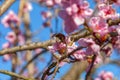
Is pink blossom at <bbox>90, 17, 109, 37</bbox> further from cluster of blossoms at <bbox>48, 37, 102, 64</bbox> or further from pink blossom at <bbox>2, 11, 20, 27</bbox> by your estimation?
pink blossom at <bbox>2, 11, 20, 27</bbox>

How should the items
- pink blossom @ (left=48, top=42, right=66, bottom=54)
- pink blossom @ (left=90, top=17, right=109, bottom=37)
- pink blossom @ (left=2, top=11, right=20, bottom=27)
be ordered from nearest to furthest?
pink blossom @ (left=90, top=17, right=109, bottom=37)
pink blossom @ (left=48, top=42, right=66, bottom=54)
pink blossom @ (left=2, top=11, right=20, bottom=27)

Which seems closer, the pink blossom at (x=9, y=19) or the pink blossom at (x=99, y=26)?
the pink blossom at (x=99, y=26)

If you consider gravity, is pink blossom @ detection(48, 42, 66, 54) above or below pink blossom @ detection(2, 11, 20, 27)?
below

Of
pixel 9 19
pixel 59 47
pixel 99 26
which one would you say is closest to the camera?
pixel 99 26

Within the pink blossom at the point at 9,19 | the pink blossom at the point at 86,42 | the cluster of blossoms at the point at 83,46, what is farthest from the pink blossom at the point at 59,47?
the pink blossom at the point at 9,19

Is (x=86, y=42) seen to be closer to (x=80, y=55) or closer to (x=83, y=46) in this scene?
(x=83, y=46)

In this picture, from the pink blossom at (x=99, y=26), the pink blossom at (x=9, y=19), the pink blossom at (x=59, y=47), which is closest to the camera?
the pink blossom at (x=99, y=26)

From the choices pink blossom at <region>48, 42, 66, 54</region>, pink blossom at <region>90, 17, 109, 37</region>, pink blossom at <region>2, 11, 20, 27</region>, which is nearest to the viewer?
pink blossom at <region>90, 17, 109, 37</region>

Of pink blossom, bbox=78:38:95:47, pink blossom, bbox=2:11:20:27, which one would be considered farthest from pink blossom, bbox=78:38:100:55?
pink blossom, bbox=2:11:20:27

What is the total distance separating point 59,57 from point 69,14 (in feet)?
1.00

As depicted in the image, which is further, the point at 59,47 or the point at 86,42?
the point at 59,47

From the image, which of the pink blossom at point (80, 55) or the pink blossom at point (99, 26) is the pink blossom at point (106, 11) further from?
the pink blossom at point (80, 55)

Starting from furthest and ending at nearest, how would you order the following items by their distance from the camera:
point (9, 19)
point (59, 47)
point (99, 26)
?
point (9, 19), point (59, 47), point (99, 26)

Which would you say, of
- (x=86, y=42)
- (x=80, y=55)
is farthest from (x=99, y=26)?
(x=80, y=55)
